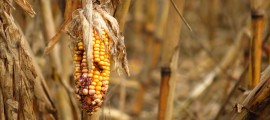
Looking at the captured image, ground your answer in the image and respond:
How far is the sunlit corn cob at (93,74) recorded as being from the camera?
0.96m

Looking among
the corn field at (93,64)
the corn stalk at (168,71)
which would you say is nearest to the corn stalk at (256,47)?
the corn field at (93,64)

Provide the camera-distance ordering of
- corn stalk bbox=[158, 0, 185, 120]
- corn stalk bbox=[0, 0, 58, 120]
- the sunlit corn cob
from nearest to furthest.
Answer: the sunlit corn cob, corn stalk bbox=[0, 0, 58, 120], corn stalk bbox=[158, 0, 185, 120]

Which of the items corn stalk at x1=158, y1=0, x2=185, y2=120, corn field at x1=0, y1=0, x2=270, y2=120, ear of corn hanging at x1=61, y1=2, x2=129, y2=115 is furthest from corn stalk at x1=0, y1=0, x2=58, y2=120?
corn stalk at x1=158, y1=0, x2=185, y2=120

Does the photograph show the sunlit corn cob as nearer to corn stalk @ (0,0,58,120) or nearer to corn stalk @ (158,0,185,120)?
corn stalk @ (0,0,58,120)

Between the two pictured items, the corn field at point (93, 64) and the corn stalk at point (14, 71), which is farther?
the corn stalk at point (14, 71)

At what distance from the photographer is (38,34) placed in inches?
82.9

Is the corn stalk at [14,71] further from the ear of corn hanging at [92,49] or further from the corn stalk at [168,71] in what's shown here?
the corn stalk at [168,71]

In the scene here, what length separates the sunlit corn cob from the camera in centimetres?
96

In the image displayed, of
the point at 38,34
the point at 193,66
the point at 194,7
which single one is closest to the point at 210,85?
the point at 38,34

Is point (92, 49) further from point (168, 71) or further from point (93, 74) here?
point (168, 71)

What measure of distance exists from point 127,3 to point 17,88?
33 centimetres

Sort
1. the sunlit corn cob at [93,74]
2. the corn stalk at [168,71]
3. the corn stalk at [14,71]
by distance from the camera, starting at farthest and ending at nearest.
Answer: the corn stalk at [168,71], the corn stalk at [14,71], the sunlit corn cob at [93,74]

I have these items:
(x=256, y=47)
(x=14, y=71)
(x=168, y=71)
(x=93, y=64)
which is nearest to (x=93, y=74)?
(x=93, y=64)

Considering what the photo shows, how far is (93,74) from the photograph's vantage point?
38.0 inches
